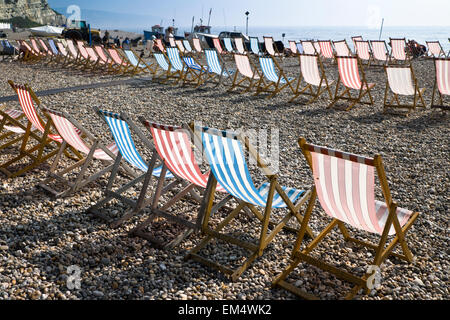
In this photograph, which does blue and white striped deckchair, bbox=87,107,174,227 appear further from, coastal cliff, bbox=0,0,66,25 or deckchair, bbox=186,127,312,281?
coastal cliff, bbox=0,0,66,25

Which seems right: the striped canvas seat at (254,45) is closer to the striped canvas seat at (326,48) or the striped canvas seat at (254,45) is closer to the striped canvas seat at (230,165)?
the striped canvas seat at (326,48)

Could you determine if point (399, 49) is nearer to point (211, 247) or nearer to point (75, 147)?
point (75, 147)

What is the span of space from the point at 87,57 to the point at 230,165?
11074 millimetres

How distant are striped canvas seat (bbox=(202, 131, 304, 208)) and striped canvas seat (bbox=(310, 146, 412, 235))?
42 cm

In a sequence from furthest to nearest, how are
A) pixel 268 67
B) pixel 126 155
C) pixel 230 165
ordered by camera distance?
pixel 268 67 → pixel 126 155 → pixel 230 165

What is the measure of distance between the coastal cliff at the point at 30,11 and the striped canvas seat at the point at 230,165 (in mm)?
112790

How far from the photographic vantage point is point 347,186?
2.19 meters

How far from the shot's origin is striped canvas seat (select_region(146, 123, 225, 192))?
260cm

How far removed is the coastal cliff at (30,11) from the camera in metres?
100

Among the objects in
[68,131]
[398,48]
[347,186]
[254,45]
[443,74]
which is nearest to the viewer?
[347,186]

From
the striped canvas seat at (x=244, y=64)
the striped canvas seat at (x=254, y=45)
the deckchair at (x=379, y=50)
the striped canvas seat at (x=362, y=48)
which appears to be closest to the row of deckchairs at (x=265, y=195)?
the striped canvas seat at (x=244, y=64)

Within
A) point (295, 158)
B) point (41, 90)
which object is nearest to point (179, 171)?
point (295, 158)

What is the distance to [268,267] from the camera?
2.63 m

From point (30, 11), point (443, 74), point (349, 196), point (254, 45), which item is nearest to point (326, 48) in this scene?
point (254, 45)
